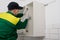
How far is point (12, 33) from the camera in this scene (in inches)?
71.4

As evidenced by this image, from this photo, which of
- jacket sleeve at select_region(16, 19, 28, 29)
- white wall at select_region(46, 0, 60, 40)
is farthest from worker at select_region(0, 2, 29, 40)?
white wall at select_region(46, 0, 60, 40)

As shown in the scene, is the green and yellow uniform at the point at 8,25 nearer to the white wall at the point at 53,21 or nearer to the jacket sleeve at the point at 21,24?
the jacket sleeve at the point at 21,24

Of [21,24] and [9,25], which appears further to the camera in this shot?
[21,24]

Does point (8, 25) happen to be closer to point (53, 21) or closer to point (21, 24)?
point (21, 24)

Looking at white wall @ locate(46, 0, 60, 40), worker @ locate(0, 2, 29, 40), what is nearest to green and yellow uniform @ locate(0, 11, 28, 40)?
worker @ locate(0, 2, 29, 40)

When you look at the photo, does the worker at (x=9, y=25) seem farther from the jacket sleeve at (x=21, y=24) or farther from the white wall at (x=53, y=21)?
the white wall at (x=53, y=21)

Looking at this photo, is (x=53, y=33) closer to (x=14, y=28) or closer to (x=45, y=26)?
(x=45, y=26)

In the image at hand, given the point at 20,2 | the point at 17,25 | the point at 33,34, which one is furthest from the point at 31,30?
the point at 20,2

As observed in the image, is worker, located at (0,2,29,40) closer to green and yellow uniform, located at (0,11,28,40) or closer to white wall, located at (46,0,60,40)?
green and yellow uniform, located at (0,11,28,40)

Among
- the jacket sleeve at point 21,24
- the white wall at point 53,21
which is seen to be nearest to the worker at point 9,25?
the jacket sleeve at point 21,24

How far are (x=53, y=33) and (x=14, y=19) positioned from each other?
59 cm

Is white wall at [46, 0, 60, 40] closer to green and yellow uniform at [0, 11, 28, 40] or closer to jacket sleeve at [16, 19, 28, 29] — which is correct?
jacket sleeve at [16, 19, 28, 29]

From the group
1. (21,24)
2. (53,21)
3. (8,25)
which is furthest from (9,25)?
(53,21)

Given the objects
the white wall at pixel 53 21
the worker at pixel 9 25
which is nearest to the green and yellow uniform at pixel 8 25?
the worker at pixel 9 25
